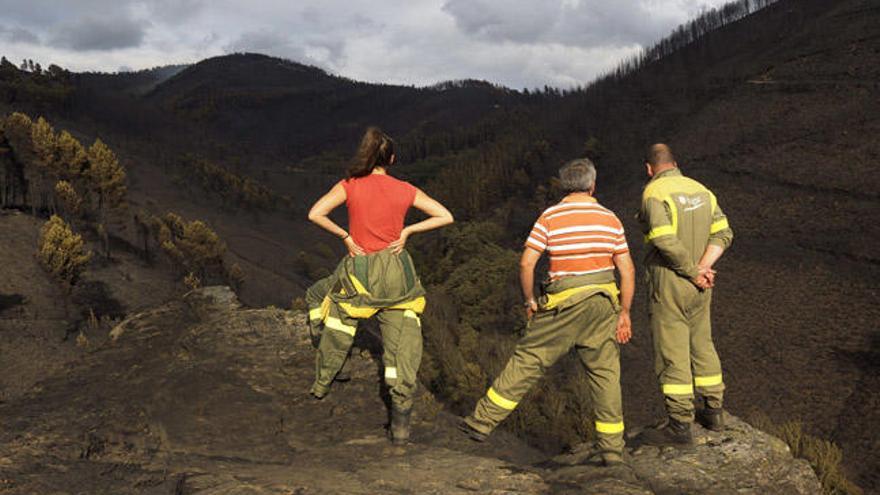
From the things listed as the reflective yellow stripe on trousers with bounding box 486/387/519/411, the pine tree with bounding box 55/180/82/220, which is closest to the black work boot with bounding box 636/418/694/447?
the reflective yellow stripe on trousers with bounding box 486/387/519/411

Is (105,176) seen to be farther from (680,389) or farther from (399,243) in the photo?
(680,389)

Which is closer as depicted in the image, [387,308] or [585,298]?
[585,298]

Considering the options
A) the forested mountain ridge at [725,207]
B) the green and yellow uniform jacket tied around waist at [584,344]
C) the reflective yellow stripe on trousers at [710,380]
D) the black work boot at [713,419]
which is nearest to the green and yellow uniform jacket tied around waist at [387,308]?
the green and yellow uniform jacket tied around waist at [584,344]

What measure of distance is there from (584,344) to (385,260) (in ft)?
5.65

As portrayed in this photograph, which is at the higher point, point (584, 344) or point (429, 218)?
point (429, 218)

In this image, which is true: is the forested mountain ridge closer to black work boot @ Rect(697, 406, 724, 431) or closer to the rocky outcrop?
black work boot @ Rect(697, 406, 724, 431)

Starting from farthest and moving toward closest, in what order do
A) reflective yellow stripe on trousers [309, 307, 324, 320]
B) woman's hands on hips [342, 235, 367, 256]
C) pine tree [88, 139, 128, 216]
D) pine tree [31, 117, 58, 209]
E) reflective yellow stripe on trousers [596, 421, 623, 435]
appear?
pine tree [88, 139, 128, 216] < pine tree [31, 117, 58, 209] < reflective yellow stripe on trousers [309, 307, 324, 320] < woman's hands on hips [342, 235, 367, 256] < reflective yellow stripe on trousers [596, 421, 623, 435]

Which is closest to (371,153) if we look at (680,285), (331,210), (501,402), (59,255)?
(331,210)

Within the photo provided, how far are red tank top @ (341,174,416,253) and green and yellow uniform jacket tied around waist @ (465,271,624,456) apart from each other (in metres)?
1.37

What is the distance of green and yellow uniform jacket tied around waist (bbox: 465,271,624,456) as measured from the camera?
4.18m

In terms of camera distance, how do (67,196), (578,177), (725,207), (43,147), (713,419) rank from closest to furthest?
(578,177) → (713,419) → (67,196) → (43,147) → (725,207)

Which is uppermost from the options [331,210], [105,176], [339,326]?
[105,176]

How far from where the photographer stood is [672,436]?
465cm

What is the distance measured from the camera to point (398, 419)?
454 cm
